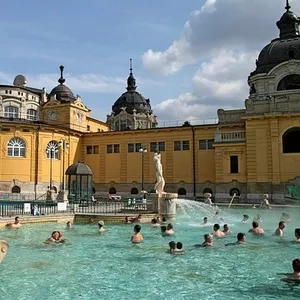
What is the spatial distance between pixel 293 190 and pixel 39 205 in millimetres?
22309

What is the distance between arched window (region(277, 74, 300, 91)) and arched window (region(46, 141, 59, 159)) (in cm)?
2529

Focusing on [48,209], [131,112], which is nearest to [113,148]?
[48,209]

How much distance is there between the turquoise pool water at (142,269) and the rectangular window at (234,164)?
72.5 feet

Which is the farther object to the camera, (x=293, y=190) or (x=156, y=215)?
(x=293, y=190)

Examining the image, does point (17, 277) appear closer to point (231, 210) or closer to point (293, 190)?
point (231, 210)

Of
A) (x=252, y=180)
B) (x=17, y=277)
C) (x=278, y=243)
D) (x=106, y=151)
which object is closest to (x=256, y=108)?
(x=252, y=180)

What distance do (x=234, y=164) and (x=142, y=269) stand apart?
2997 centimetres

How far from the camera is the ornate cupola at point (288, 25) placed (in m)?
48.2

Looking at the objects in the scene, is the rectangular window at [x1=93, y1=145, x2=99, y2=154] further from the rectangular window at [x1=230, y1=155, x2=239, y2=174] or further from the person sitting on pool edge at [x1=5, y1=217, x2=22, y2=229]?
the person sitting on pool edge at [x1=5, y1=217, x2=22, y2=229]

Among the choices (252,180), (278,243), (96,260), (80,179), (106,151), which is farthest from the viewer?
(106,151)

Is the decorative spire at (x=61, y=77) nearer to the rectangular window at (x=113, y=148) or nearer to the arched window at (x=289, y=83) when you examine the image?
the rectangular window at (x=113, y=148)

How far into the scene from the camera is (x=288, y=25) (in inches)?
1916

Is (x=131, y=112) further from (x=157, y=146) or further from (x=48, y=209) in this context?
(x=48, y=209)

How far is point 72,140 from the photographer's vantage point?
156 ft
